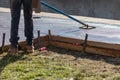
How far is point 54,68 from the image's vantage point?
452 cm

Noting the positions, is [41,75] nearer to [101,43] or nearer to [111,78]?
[111,78]

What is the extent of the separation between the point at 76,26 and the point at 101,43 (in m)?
1.95

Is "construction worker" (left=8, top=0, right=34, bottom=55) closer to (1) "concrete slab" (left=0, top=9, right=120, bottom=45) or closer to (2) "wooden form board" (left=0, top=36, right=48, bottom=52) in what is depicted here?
(2) "wooden form board" (left=0, top=36, right=48, bottom=52)

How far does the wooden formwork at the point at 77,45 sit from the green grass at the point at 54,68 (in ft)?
1.11

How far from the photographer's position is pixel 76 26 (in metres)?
7.21

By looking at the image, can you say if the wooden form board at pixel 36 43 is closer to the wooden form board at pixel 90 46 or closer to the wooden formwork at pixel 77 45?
the wooden formwork at pixel 77 45

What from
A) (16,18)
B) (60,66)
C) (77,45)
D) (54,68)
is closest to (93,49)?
(77,45)

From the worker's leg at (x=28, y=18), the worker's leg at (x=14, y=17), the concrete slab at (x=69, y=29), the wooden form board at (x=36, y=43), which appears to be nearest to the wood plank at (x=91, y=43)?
the wooden form board at (x=36, y=43)

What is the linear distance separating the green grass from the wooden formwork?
34 cm

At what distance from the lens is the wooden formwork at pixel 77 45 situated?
5.21 metres

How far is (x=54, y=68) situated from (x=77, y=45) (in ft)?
3.65

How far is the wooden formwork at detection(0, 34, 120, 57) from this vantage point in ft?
17.1

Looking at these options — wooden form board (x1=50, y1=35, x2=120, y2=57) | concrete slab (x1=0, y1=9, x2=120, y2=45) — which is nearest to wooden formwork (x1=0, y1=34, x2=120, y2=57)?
wooden form board (x1=50, y1=35, x2=120, y2=57)

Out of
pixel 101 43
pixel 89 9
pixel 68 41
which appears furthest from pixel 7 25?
pixel 89 9
